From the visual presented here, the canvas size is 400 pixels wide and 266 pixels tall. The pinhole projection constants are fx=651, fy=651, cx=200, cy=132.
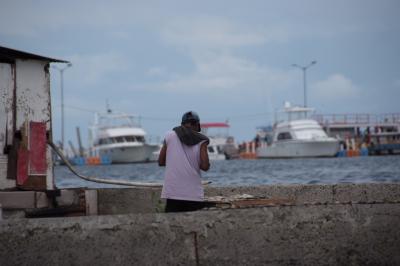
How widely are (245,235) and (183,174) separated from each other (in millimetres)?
1479

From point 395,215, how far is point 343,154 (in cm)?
7959

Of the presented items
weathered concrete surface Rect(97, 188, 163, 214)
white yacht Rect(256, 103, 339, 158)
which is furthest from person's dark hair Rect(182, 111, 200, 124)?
white yacht Rect(256, 103, 339, 158)

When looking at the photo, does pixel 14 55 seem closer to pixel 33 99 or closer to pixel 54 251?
pixel 33 99

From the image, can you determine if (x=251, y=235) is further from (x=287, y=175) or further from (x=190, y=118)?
(x=287, y=175)

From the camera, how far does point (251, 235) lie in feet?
12.4

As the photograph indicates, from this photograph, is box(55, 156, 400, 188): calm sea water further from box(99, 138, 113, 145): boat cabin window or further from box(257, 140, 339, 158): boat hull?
box(99, 138, 113, 145): boat cabin window

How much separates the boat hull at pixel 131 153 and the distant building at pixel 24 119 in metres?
68.2

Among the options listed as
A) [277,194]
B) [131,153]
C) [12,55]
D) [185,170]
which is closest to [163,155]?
[185,170]

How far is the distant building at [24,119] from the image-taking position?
7215 millimetres

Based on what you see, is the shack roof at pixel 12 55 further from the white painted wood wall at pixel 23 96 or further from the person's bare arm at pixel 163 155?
the person's bare arm at pixel 163 155

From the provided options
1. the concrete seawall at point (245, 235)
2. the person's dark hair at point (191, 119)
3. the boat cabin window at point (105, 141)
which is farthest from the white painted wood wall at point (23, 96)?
the boat cabin window at point (105, 141)

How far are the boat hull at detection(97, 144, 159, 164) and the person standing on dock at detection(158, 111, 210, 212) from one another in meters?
70.8

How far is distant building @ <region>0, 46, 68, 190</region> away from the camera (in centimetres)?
721

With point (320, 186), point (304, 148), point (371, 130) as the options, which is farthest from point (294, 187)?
point (371, 130)
